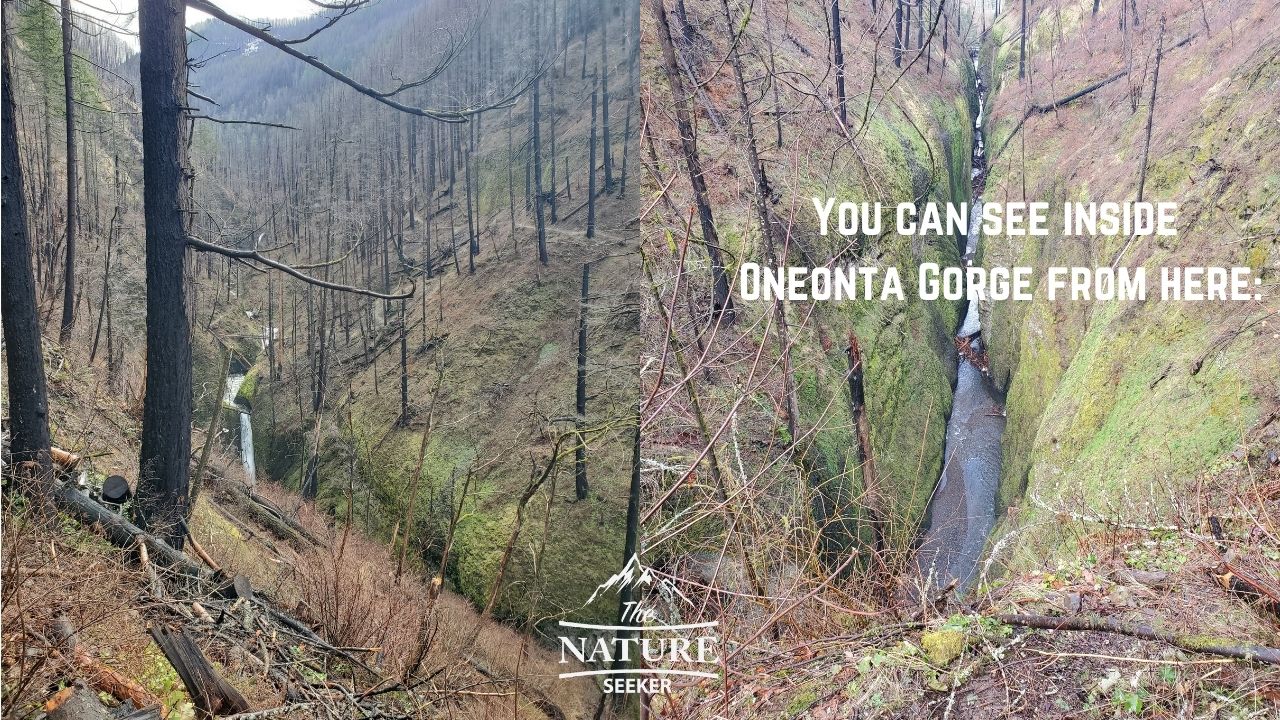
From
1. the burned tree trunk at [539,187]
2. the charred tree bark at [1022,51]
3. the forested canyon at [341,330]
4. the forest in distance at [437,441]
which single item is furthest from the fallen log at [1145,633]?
the charred tree bark at [1022,51]

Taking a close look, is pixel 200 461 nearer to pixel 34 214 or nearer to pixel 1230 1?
pixel 34 214

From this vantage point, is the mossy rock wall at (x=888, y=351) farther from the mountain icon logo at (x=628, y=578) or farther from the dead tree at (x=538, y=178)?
the dead tree at (x=538, y=178)

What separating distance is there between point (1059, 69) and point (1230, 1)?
15.5 ft

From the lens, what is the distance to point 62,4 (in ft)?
10.7

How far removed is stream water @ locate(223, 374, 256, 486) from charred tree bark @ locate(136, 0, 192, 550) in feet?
0.78

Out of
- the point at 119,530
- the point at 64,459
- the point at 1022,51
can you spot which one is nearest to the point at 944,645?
the point at 119,530

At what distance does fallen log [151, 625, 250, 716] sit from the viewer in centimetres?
236

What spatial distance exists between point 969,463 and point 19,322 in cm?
893

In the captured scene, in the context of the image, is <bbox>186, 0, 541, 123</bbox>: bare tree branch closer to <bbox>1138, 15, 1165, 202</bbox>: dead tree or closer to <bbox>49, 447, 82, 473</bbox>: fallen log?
<bbox>49, 447, 82, 473</bbox>: fallen log

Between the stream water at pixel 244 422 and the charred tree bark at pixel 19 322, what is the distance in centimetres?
78

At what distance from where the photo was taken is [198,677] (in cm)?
238

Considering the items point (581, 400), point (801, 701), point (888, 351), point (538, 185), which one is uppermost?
point (538, 185)

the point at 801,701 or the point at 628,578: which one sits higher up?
the point at 628,578

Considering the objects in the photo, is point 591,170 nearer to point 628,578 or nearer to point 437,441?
point 437,441
